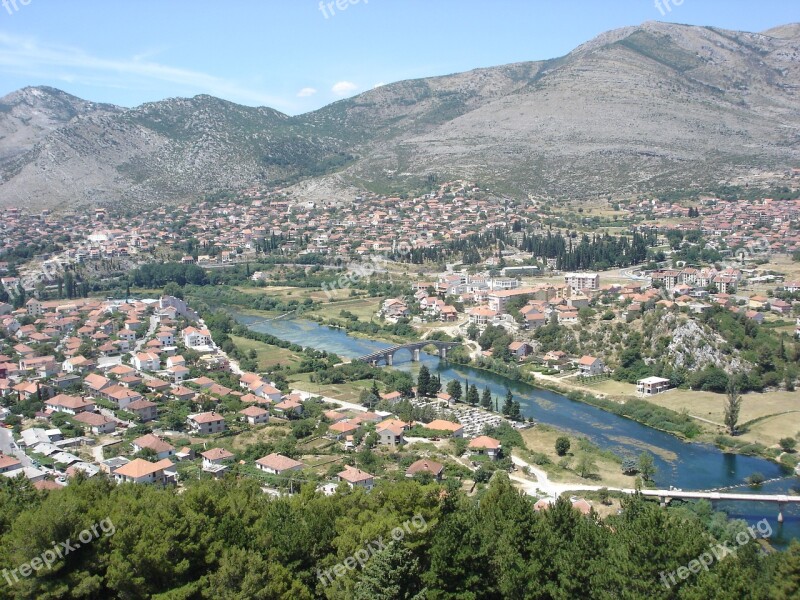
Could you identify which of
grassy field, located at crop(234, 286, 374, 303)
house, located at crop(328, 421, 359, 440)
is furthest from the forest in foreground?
grassy field, located at crop(234, 286, 374, 303)

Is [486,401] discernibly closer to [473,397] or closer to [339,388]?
[473,397]

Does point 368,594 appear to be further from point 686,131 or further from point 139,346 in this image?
point 686,131

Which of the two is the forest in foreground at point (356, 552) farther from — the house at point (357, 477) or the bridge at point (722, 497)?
the bridge at point (722, 497)

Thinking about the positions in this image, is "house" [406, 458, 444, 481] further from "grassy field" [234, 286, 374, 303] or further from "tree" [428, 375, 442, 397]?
"grassy field" [234, 286, 374, 303]

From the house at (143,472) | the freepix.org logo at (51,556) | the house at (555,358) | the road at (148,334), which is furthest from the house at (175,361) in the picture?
the freepix.org logo at (51,556)

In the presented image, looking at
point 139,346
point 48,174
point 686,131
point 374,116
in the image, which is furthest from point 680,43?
point 139,346

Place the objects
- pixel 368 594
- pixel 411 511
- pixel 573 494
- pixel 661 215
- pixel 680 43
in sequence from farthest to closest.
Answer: pixel 680 43 → pixel 661 215 → pixel 573 494 → pixel 411 511 → pixel 368 594
